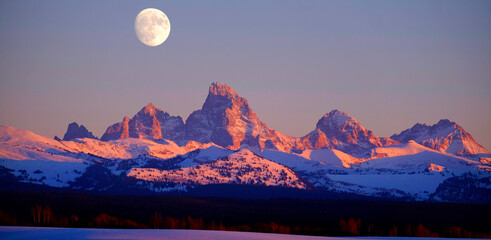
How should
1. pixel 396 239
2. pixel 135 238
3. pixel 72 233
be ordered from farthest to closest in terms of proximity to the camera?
pixel 396 239, pixel 72 233, pixel 135 238

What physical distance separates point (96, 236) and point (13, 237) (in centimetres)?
1549

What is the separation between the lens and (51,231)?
175 meters

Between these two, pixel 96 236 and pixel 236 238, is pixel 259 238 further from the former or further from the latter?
pixel 96 236

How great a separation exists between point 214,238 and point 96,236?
899 inches

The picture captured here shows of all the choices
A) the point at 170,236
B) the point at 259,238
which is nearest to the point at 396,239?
the point at 259,238

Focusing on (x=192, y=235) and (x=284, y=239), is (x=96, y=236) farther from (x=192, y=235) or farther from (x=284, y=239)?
(x=284, y=239)

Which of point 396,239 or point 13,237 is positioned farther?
point 396,239

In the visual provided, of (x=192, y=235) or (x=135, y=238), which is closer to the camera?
(x=135, y=238)

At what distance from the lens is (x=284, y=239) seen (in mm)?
170875

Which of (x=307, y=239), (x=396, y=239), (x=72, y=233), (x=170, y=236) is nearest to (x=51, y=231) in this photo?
(x=72, y=233)

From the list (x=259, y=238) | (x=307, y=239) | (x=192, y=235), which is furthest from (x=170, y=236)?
(x=307, y=239)

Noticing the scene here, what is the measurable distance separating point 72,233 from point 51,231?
8025 millimetres

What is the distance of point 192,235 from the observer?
17288 centimetres

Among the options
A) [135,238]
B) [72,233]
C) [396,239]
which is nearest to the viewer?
[135,238]
